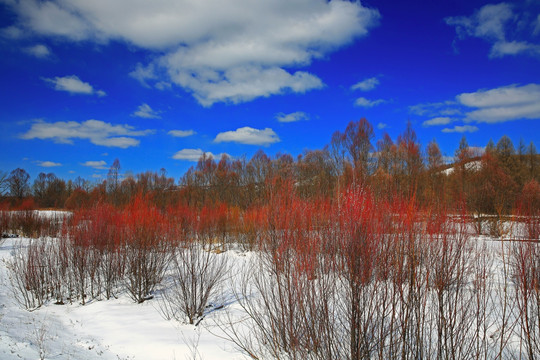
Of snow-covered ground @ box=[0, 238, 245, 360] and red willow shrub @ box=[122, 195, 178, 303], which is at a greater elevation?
red willow shrub @ box=[122, 195, 178, 303]

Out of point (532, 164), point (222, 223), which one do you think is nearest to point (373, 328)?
point (222, 223)

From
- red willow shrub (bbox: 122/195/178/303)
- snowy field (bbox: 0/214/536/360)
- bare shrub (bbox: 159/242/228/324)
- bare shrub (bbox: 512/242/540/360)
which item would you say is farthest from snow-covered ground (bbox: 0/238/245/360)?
bare shrub (bbox: 512/242/540/360)

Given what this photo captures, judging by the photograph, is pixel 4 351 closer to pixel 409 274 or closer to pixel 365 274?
pixel 365 274

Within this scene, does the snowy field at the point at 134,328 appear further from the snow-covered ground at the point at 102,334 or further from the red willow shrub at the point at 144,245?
the red willow shrub at the point at 144,245

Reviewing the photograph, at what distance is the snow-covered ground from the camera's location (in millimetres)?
5336

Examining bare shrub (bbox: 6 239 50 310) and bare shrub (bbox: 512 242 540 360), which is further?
bare shrub (bbox: 6 239 50 310)

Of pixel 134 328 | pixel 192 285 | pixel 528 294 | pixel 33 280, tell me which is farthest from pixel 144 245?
pixel 528 294

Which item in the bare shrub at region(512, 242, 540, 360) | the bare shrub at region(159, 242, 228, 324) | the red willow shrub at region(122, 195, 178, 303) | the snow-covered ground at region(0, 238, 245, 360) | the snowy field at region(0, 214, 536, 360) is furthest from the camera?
the red willow shrub at region(122, 195, 178, 303)

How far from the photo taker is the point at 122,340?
20.4 feet

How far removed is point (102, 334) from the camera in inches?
261

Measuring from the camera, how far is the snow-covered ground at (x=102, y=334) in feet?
17.5

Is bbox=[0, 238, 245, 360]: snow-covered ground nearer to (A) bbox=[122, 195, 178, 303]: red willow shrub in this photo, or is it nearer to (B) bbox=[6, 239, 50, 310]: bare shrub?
(B) bbox=[6, 239, 50, 310]: bare shrub

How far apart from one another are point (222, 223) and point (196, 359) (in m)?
12.3

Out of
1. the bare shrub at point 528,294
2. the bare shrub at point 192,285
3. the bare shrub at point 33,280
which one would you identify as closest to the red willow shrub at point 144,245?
the bare shrub at point 192,285
